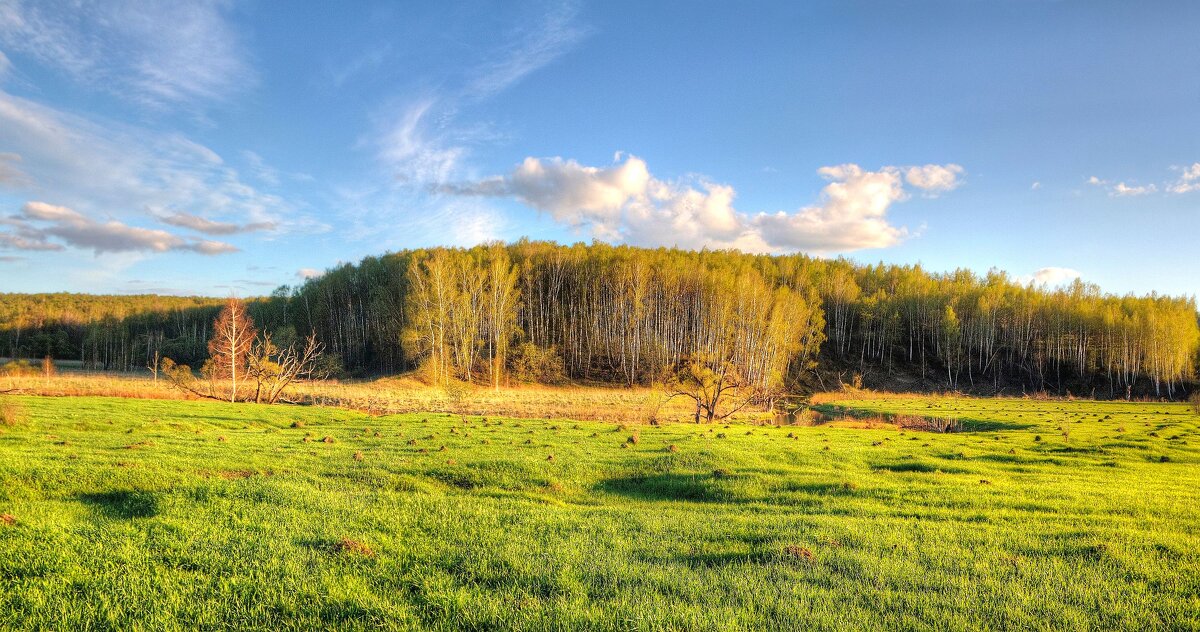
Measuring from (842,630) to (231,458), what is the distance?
14719 millimetres

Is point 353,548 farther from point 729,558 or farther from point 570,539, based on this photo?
point 729,558

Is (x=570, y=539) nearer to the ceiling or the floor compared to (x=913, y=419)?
nearer to the ceiling

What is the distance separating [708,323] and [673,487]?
63.8m

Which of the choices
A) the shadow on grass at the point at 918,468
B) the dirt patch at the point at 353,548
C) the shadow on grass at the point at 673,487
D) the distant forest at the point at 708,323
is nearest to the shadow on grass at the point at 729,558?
the dirt patch at the point at 353,548

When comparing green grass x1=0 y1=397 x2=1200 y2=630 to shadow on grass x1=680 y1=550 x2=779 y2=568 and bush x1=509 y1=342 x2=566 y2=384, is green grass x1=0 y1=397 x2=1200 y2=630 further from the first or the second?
bush x1=509 y1=342 x2=566 y2=384

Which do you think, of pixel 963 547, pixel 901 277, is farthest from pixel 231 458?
pixel 901 277

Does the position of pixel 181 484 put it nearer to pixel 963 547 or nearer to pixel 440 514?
pixel 440 514

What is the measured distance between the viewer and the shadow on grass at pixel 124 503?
30.2ft

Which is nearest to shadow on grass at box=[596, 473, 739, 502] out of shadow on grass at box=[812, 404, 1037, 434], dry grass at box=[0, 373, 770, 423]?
dry grass at box=[0, 373, 770, 423]

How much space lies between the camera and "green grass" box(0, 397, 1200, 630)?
596 centimetres

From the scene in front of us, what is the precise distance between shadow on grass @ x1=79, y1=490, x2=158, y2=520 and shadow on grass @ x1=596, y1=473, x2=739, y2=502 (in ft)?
Answer: 30.2

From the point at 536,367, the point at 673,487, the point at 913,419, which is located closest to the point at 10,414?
the point at 673,487

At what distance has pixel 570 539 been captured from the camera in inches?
326

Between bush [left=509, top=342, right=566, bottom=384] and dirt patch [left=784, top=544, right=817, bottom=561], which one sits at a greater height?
dirt patch [left=784, top=544, right=817, bottom=561]
